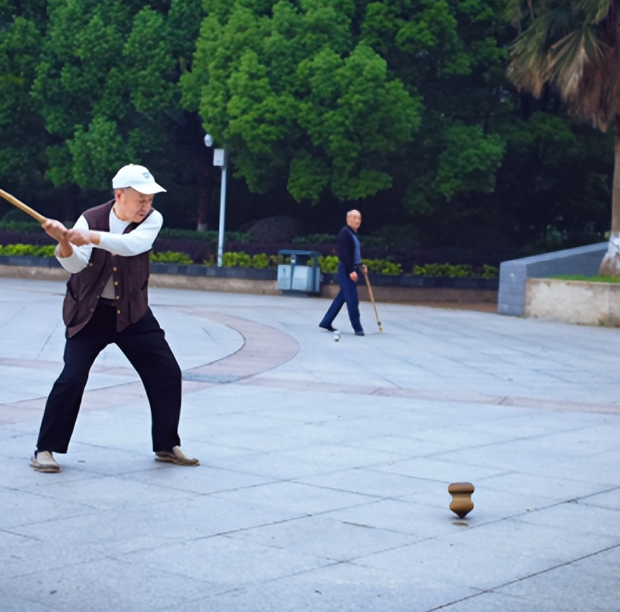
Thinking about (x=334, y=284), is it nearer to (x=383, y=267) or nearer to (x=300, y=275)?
(x=300, y=275)

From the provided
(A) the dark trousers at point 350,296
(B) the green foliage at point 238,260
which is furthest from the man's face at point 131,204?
(B) the green foliage at point 238,260

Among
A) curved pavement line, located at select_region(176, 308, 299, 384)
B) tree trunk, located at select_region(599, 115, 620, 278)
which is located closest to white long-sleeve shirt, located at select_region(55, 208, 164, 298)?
curved pavement line, located at select_region(176, 308, 299, 384)

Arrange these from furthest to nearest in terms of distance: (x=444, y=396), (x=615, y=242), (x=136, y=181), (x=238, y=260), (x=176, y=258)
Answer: (x=176, y=258)
(x=238, y=260)
(x=615, y=242)
(x=444, y=396)
(x=136, y=181)

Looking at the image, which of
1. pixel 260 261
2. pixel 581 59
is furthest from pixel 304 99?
pixel 581 59

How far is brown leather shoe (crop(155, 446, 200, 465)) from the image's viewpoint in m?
7.20

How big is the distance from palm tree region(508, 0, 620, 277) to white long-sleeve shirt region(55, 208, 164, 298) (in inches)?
611

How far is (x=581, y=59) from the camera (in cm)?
2098

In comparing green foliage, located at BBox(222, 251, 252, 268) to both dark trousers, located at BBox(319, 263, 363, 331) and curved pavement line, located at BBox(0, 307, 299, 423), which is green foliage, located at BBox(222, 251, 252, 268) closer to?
curved pavement line, located at BBox(0, 307, 299, 423)

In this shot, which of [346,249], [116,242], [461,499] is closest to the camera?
[461,499]

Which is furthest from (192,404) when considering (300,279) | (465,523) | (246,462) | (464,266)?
(464,266)

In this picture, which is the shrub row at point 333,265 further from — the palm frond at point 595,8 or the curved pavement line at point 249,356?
the curved pavement line at point 249,356

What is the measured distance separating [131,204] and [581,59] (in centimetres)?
1558

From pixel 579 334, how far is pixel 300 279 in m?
9.85

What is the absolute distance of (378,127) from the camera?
27203 millimetres
